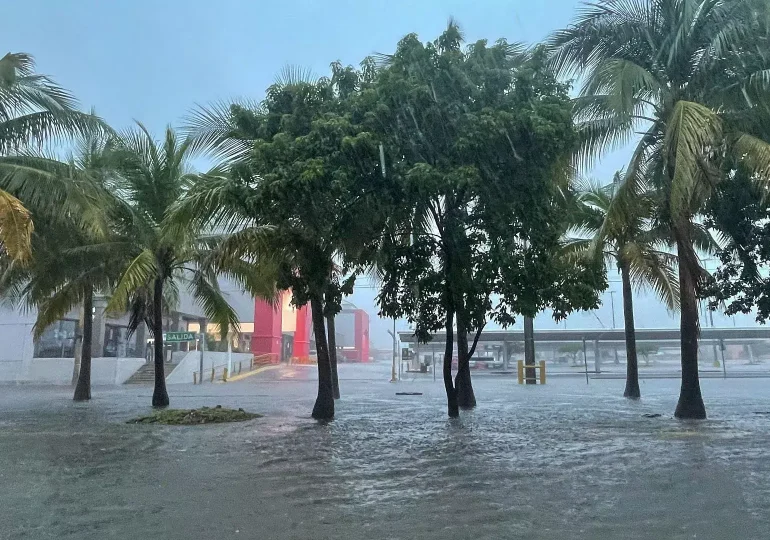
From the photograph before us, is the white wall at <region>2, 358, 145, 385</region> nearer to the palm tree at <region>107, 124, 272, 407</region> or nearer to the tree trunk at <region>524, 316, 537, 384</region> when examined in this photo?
the palm tree at <region>107, 124, 272, 407</region>

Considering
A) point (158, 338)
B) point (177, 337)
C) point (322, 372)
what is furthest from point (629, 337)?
point (177, 337)

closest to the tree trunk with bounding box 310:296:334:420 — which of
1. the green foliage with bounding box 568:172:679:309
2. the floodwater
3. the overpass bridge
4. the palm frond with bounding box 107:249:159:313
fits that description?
the floodwater

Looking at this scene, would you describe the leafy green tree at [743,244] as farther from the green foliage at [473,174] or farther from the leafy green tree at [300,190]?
the leafy green tree at [300,190]

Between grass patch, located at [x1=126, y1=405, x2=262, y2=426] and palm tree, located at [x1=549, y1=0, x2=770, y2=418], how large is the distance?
9082 millimetres

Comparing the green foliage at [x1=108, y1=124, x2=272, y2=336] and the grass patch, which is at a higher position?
the green foliage at [x1=108, y1=124, x2=272, y2=336]

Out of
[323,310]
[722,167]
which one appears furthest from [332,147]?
[722,167]

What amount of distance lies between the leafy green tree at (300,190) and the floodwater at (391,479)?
2.94 m

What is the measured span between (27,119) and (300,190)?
6601 millimetres

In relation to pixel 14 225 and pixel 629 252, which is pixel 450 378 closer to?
pixel 629 252

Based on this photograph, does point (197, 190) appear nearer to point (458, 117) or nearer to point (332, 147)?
point (332, 147)

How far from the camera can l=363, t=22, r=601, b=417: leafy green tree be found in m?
10.8

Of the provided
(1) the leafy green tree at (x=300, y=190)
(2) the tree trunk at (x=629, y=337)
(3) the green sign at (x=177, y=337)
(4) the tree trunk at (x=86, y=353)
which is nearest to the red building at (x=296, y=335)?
(3) the green sign at (x=177, y=337)

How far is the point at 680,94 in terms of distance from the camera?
43.8 ft

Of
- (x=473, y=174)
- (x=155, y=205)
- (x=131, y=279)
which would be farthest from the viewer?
(x=155, y=205)
